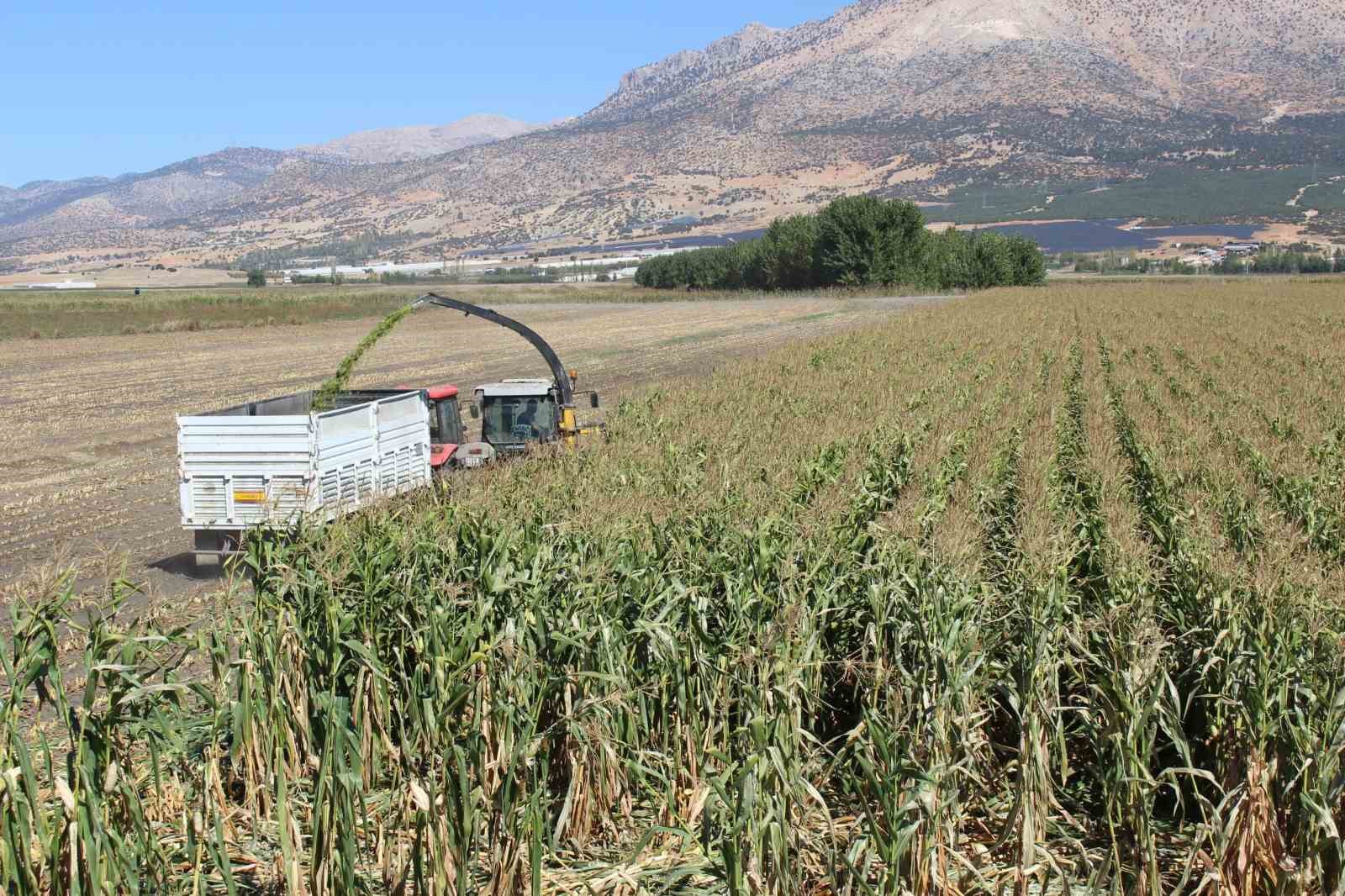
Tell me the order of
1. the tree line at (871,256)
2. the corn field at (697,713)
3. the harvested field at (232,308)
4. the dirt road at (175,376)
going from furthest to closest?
the tree line at (871,256), the harvested field at (232,308), the dirt road at (175,376), the corn field at (697,713)

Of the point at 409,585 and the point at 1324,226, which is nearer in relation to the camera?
the point at 409,585

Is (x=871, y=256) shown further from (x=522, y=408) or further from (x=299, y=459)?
(x=299, y=459)

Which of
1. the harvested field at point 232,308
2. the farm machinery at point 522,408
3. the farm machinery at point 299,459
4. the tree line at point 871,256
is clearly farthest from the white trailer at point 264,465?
the tree line at point 871,256

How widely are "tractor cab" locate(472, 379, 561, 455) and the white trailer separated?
2780 millimetres

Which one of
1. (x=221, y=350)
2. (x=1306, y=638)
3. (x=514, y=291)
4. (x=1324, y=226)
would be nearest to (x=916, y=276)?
(x=514, y=291)

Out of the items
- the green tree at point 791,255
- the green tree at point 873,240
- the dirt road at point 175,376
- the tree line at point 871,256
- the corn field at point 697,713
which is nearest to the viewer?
the corn field at point 697,713

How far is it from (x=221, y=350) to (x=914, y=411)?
3897 centimetres

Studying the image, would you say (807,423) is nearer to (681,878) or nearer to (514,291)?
(681,878)

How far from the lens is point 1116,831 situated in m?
6.31

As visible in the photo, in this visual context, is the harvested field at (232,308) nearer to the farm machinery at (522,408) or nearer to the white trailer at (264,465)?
the farm machinery at (522,408)

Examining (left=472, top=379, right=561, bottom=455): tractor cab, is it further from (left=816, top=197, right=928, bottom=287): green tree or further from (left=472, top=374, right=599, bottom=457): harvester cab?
(left=816, top=197, right=928, bottom=287): green tree

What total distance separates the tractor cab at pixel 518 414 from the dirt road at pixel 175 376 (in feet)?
14.5

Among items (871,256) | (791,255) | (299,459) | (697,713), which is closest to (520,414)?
(299,459)

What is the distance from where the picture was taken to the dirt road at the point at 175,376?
16.3 metres
